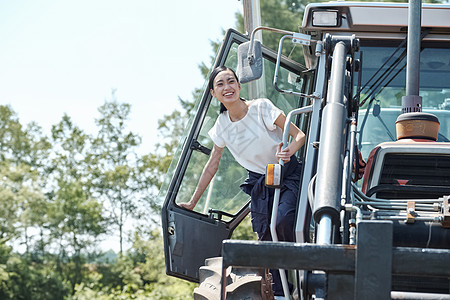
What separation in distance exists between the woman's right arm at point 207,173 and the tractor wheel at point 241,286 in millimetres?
953

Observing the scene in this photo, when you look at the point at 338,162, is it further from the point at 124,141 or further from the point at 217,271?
the point at 124,141

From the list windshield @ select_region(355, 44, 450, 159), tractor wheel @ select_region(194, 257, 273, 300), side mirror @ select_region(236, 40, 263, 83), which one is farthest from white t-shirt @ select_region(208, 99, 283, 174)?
tractor wheel @ select_region(194, 257, 273, 300)

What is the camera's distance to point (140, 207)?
35906mm

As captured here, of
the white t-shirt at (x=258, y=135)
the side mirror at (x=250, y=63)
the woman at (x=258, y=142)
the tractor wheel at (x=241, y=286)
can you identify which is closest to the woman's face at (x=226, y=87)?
the woman at (x=258, y=142)

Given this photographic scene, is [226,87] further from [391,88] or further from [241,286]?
[241,286]

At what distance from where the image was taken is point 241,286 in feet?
13.5

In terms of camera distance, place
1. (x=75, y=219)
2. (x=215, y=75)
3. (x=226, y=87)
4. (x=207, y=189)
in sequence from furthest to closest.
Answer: (x=75, y=219) → (x=207, y=189) → (x=215, y=75) → (x=226, y=87)

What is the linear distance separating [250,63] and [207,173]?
3.80ft

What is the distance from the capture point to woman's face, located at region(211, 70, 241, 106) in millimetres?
4758

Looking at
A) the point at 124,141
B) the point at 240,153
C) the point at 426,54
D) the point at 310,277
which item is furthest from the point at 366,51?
the point at 124,141

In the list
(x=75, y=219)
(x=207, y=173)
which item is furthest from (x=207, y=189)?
(x=75, y=219)

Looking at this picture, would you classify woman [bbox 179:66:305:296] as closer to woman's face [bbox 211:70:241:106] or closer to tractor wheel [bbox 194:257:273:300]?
woman's face [bbox 211:70:241:106]

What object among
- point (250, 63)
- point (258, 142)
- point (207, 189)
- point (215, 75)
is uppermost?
point (215, 75)

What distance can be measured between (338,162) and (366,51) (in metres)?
1.92
